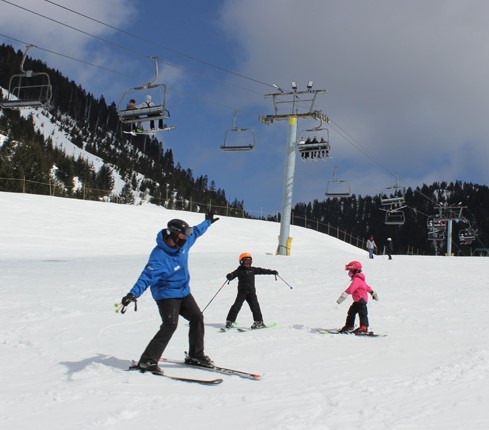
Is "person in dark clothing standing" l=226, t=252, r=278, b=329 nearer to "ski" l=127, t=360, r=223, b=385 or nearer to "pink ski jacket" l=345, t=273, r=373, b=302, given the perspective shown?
"pink ski jacket" l=345, t=273, r=373, b=302

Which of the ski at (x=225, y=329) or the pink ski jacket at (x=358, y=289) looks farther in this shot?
the pink ski jacket at (x=358, y=289)

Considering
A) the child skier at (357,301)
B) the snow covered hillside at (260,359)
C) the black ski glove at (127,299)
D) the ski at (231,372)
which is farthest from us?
the child skier at (357,301)

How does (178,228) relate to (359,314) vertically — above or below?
above

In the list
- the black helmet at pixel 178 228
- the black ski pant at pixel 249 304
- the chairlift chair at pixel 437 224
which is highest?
the chairlift chair at pixel 437 224

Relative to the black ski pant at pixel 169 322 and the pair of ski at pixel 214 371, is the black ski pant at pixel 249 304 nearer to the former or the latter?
the pair of ski at pixel 214 371

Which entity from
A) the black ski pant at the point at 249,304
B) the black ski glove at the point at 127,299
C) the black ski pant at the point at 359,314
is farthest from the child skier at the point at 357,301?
the black ski glove at the point at 127,299

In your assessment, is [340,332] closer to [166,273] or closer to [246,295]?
[246,295]

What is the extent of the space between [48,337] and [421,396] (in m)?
4.90

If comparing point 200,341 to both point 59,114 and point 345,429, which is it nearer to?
point 345,429

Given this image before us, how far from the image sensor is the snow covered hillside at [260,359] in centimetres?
425

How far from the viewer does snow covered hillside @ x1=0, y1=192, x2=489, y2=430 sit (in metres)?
4.25

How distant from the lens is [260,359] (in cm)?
636

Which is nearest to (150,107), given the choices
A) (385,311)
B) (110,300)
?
(110,300)

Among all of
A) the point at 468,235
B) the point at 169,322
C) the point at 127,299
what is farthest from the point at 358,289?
the point at 468,235
